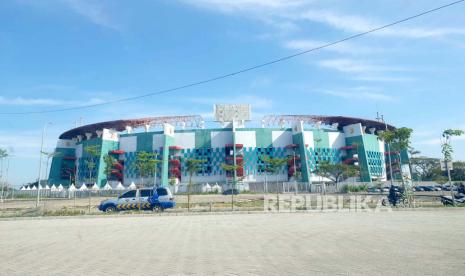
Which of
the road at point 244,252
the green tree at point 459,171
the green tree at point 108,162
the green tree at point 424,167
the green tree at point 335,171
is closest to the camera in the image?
the road at point 244,252

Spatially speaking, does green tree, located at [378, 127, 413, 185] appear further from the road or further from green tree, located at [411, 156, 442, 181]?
green tree, located at [411, 156, 442, 181]

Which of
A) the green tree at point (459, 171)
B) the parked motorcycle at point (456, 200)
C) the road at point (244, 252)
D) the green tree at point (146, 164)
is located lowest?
the road at point (244, 252)

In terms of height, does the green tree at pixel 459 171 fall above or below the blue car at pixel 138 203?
above

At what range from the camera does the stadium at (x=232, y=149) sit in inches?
2842

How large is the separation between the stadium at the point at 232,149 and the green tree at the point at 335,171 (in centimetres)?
318

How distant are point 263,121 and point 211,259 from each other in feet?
230

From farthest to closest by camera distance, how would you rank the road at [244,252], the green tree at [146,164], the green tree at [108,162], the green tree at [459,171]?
the green tree at [459,171] → the green tree at [108,162] → the green tree at [146,164] → the road at [244,252]

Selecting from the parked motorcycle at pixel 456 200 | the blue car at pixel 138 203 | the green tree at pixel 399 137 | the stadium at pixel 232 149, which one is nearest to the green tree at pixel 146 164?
the stadium at pixel 232 149

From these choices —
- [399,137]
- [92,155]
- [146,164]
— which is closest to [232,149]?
[146,164]

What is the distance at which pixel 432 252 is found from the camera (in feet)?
25.1

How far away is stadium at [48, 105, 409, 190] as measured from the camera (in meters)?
72.2

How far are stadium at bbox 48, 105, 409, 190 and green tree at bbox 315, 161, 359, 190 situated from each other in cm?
318

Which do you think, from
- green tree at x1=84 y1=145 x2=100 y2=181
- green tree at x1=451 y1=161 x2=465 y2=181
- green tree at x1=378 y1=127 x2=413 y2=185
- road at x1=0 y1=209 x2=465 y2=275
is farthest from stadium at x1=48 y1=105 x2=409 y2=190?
road at x1=0 y1=209 x2=465 y2=275

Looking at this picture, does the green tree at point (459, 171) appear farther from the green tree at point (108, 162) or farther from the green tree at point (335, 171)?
the green tree at point (108, 162)
